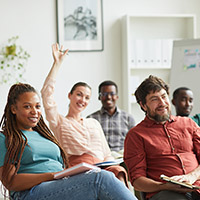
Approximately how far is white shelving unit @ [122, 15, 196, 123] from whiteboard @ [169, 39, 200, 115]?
497 millimetres

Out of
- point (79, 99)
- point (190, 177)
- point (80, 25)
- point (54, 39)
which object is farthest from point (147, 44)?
point (190, 177)

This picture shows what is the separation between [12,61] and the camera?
15.6ft

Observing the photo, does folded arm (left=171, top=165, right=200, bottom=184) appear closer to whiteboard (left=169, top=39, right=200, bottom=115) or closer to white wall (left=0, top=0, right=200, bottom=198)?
whiteboard (left=169, top=39, right=200, bottom=115)

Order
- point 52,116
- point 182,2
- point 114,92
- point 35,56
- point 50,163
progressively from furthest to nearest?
point 182,2 → point 35,56 → point 114,92 → point 52,116 → point 50,163

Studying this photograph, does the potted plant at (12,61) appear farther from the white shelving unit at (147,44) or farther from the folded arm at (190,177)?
the folded arm at (190,177)

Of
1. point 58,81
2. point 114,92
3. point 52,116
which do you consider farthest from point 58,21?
point 52,116

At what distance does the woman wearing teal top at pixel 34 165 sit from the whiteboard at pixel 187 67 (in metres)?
2.29

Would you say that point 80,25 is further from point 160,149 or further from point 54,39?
point 160,149

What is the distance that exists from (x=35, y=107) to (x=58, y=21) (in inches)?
106

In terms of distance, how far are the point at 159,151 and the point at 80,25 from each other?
2.98 metres

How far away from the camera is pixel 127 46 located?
4.91 m

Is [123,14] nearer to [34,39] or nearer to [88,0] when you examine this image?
[88,0]

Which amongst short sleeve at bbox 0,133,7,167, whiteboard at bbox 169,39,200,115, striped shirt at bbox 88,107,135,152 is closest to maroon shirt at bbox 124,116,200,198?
short sleeve at bbox 0,133,7,167

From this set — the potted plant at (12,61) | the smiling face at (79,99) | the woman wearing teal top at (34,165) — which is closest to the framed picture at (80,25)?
the potted plant at (12,61)
